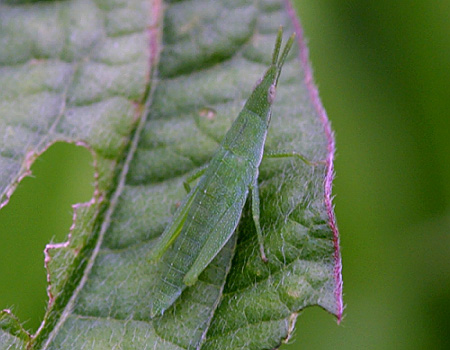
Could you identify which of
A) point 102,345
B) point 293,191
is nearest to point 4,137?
point 102,345

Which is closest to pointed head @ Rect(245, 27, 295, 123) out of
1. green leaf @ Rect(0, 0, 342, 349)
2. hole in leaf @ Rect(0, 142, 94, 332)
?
green leaf @ Rect(0, 0, 342, 349)

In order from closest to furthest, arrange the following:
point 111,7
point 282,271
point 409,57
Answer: point 282,271 → point 111,7 → point 409,57

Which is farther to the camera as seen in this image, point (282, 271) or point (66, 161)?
point (66, 161)

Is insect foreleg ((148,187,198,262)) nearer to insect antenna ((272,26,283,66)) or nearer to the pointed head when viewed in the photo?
the pointed head

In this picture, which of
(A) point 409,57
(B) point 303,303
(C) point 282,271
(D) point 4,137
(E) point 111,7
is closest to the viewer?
(B) point 303,303

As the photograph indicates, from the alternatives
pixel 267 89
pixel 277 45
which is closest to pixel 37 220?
pixel 267 89

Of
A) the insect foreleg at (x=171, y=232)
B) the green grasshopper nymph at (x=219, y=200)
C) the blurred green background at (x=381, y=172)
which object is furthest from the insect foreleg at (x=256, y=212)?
the blurred green background at (x=381, y=172)

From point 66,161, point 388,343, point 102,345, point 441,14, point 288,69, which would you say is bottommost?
point 388,343

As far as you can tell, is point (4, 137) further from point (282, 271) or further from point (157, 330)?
point (282, 271)
